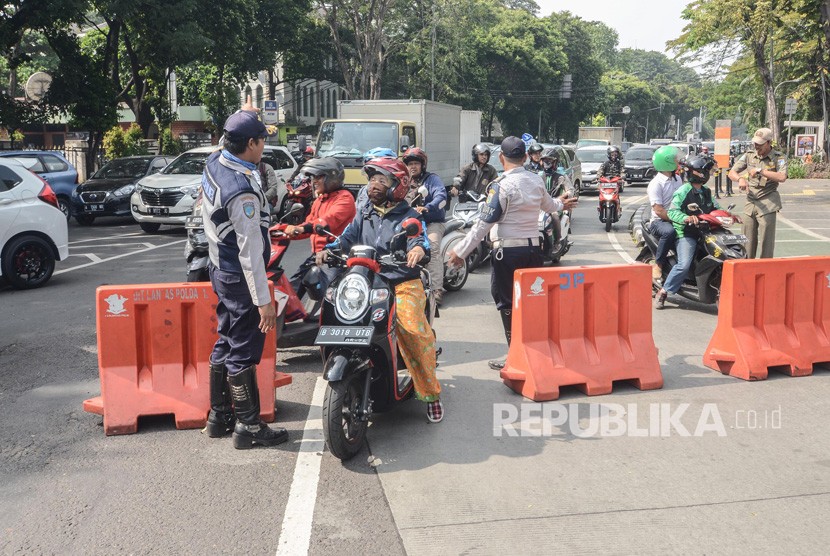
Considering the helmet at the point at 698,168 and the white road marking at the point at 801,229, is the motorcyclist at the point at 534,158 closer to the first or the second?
the helmet at the point at 698,168

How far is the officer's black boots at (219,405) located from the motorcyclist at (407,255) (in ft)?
3.15

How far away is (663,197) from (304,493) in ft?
22.3

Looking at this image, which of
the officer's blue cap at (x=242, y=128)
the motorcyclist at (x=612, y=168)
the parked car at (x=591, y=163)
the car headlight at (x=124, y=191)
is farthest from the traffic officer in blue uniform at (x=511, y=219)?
the parked car at (x=591, y=163)

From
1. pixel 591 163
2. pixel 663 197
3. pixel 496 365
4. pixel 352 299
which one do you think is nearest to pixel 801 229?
pixel 663 197

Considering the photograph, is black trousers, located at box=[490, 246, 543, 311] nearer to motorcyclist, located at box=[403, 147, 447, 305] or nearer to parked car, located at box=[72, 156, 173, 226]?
motorcyclist, located at box=[403, 147, 447, 305]

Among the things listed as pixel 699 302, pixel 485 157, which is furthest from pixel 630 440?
pixel 485 157

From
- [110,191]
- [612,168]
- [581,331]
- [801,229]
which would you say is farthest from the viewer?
[110,191]

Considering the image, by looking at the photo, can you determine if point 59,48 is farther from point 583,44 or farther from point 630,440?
point 583,44

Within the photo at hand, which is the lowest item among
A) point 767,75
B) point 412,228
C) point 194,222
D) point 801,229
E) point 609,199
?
point 801,229

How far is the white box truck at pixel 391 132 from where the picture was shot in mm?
19703

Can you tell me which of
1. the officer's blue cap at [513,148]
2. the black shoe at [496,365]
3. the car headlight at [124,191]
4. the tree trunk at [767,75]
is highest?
the tree trunk at [767,75]

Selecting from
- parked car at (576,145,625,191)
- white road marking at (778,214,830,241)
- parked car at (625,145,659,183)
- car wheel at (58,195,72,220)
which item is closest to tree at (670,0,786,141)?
parked car at (625,145,659,183)

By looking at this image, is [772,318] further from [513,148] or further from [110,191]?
[110,191]

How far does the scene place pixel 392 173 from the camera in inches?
224
